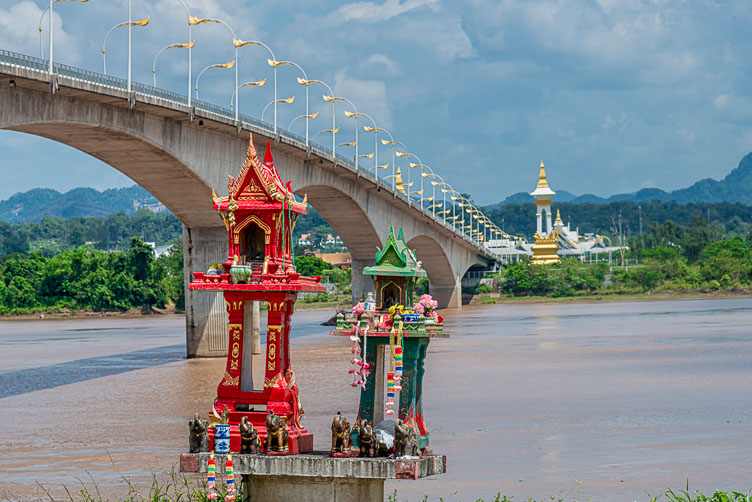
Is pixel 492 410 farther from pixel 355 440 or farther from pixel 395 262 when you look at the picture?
pixel 355 440

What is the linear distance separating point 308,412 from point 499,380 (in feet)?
31.4

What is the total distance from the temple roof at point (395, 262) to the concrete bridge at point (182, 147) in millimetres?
19650

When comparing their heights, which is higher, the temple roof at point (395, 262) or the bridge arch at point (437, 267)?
the bridge arch at point (437, 267)

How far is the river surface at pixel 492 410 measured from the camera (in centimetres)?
2000

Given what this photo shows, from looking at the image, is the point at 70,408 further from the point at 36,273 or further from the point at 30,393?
the point at 36,273

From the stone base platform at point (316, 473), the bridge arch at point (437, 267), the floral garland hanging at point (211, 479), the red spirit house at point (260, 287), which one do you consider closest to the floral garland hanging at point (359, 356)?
the red spirit house at point (260, 287)

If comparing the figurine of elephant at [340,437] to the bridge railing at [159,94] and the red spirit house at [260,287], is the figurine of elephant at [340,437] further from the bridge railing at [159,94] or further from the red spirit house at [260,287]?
the bridge railing at [159,94]

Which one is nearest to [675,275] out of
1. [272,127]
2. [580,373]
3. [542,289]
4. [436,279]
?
[542,289]

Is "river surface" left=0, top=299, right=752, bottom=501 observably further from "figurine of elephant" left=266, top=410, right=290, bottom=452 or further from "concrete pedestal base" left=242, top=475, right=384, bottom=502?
"figurine of elephant" left=266, top=410, right=290, bottom=452

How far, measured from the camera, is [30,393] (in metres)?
37.7

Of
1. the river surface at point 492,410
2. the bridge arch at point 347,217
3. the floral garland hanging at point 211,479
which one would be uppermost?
the bridge arch at point 347,217

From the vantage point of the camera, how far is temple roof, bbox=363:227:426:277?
18.8 m

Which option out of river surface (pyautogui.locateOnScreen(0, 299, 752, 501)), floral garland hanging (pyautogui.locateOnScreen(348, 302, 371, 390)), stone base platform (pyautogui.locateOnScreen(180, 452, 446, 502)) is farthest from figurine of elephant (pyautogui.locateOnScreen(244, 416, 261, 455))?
river surface (pyautogui.locateOnScreen(0, 299, 752, 501))

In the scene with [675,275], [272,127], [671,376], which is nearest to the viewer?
[671,376]
